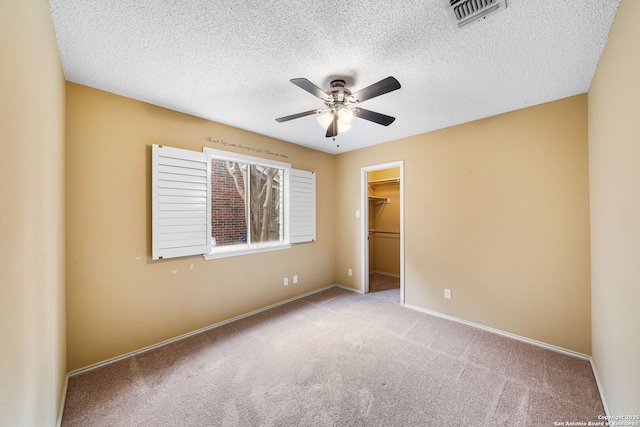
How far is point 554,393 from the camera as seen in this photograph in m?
1.81

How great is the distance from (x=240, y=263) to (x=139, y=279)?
3.47ft

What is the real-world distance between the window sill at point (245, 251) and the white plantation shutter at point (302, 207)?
0.20 meters

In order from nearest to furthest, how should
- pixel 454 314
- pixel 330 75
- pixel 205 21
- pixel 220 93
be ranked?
1. pixel 205 21
2. pixel 330 75
3. pixel 220 93
4. pixel 454 314

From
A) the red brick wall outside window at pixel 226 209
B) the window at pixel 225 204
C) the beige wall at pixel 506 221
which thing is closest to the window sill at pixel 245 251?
the window at pixel 225 204

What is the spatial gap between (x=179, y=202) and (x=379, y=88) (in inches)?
88.0

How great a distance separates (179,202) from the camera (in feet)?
8.43

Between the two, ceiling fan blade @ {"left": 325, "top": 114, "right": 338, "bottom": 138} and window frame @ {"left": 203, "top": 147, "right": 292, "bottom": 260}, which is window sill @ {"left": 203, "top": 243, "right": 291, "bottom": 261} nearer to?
window frame @ {"left": 203, "top": 147, "right": 292, "bottom": 260}

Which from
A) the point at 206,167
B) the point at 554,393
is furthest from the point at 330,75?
the point at 554,393

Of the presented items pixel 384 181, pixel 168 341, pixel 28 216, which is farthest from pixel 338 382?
pixel 384 181

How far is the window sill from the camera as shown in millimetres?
2854

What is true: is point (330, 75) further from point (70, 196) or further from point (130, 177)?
point (70, 196)

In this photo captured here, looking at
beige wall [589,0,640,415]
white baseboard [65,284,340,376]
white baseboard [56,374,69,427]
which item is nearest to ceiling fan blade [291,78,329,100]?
beige wall [589,0,640,415]

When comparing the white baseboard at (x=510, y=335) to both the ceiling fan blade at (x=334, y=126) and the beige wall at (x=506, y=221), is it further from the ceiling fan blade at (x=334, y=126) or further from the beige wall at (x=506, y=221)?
the ceiling fan blade at (x=334, y=126)

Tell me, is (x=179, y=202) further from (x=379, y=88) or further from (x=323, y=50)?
(x=379, y=88)
